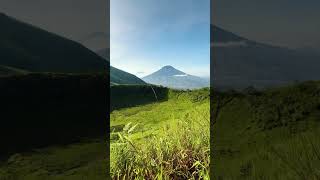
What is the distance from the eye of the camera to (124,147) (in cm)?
488

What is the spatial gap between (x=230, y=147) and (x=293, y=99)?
154 cm

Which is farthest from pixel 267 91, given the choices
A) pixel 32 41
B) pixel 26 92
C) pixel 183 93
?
pixel 32 41

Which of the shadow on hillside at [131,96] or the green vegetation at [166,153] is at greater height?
the shadow on hillside at [131,96]

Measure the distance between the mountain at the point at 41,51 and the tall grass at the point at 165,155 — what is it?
1257 inches

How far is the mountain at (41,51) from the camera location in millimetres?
39844

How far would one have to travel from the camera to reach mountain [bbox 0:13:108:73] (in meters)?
39.8

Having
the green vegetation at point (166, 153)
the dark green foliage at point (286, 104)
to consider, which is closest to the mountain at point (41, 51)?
the dark green foliage at point (286, 104)

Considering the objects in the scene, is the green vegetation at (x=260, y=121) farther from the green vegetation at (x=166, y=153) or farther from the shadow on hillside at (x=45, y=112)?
the shadow on hillside at (x=45, y=112)

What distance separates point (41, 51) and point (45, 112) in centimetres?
3770

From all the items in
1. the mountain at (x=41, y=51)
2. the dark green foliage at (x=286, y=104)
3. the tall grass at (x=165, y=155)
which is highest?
the mountain at (x=41, y=51)

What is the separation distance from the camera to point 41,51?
51531mm

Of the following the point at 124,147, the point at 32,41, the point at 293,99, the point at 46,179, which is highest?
the point at 32,41

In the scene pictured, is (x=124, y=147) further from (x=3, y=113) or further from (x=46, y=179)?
(x=3, y=113)

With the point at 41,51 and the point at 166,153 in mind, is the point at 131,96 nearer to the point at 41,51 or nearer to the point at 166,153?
the point at 166,153
